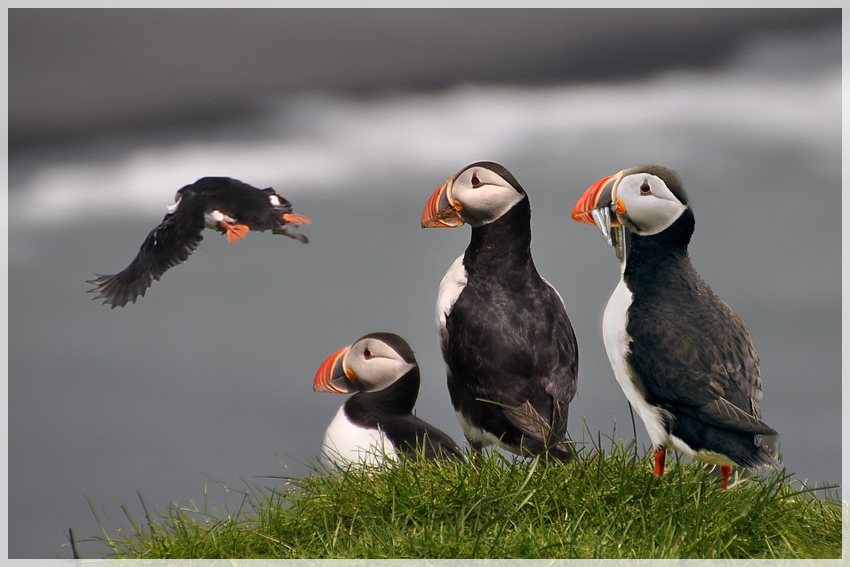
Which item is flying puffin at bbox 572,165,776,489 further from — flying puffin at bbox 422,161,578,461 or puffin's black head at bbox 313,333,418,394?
puffin's black head at bbox 313,333,418,394

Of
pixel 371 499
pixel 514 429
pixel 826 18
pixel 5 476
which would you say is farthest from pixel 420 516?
pixel 826 18

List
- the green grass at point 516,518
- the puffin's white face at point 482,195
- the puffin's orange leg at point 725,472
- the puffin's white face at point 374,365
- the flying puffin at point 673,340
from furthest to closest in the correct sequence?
the puffin's white face at point 374,365, the puffin's white face at point 482,195, the puffin's orange leg at point 725,472, the flying puffin at point 673,340, the green grass at point 516,518

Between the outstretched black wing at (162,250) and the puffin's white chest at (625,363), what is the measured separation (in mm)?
1730

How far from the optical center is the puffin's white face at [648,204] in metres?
3.52

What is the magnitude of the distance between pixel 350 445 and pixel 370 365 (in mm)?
322

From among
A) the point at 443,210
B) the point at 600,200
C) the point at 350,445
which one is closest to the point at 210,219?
the point at 443,210

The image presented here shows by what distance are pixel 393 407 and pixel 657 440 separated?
1053 mm

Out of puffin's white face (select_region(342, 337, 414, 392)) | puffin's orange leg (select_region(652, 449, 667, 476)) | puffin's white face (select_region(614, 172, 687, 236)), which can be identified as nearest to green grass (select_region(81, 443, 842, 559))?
puffin's orange leg (select_region(652, 449, 667, 476))

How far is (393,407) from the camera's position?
400 centimetres

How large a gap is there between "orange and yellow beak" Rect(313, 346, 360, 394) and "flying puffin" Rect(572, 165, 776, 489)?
1.09 m

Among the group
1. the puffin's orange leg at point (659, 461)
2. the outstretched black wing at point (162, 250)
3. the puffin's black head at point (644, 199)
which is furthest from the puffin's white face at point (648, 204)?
the outstretched black wing at point (162, 250)

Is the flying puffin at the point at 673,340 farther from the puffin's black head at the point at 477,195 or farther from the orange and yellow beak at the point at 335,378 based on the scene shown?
the orange and yellow beak at the point at 335,378

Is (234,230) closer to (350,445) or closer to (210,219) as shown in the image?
(210,219)

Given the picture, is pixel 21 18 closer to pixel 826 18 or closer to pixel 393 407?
pixel 393 407
